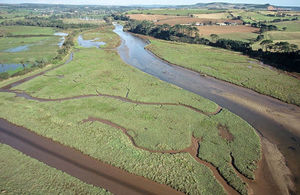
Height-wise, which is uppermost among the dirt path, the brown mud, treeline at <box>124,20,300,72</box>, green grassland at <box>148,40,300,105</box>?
treeline at <box>124,20,300,72</box>

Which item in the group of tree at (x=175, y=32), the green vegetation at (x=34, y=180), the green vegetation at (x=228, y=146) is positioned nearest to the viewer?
the green vegetation at (x=34, y=180)

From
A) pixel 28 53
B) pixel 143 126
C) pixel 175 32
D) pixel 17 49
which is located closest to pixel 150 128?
pixel 143 126

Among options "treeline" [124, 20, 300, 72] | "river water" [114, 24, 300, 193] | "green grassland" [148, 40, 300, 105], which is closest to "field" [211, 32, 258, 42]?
"treeline" [124, 20, 300, 72]

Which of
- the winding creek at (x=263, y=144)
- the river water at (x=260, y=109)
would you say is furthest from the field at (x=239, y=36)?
the winding creek at (x=263, y=144)

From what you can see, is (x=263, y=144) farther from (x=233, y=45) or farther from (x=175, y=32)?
(x=175, y=32)

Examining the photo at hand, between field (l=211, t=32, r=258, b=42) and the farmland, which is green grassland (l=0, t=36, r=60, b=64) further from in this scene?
field (l=211, t=32, r=258, b=42)

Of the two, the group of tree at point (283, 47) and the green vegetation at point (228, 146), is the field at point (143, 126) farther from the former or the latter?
the group of tree at point (283, 47)
